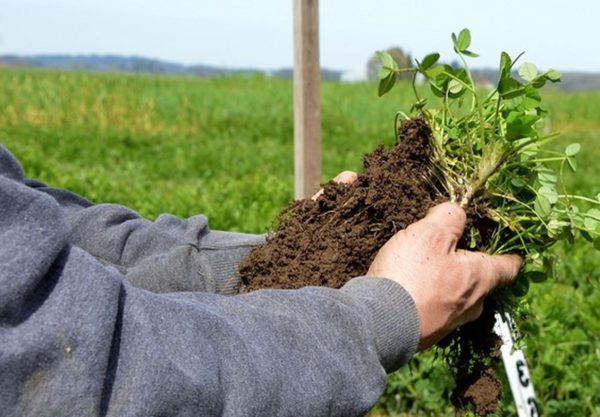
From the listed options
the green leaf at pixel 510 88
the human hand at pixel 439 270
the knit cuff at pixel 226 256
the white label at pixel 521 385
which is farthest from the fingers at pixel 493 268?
the white label at pixel 521 385

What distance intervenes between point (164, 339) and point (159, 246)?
891 mm

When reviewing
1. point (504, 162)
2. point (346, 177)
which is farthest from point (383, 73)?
point (504, 162)

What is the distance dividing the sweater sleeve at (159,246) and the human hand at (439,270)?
49 centimetres

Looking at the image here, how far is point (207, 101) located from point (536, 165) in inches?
776

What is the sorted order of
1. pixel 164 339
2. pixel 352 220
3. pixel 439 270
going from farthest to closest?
pixel 352 220, pixel 439 270, pixel 164 339

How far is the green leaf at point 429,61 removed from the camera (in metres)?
1.88

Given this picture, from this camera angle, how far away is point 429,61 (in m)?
1.90

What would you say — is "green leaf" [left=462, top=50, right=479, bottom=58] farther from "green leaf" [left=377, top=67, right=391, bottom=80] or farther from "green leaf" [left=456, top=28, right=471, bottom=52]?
"green leaf" [left=377, top=67, right=391, bottom=80]

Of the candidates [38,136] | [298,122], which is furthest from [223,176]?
[298,122]

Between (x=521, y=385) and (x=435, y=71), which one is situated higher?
(x=435, y=71)

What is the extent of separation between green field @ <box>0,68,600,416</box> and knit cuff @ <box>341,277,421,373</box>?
665 mm

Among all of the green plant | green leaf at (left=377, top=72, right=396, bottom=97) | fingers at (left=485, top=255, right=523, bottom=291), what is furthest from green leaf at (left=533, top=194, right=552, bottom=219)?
green leaf at (left=377, top=72, right=396, bottom=97)

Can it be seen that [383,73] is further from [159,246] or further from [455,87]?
[159,246]

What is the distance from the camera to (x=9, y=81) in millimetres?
20641
